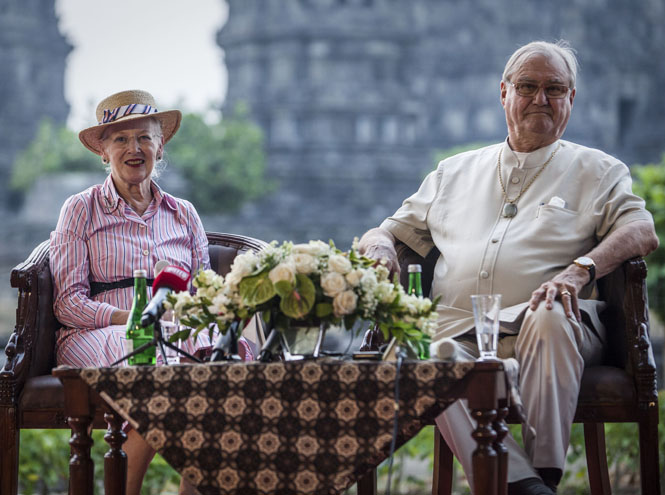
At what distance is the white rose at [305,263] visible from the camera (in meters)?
2.61

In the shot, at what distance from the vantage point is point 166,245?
12.0 ft

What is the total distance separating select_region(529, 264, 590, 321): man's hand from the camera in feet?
10.2

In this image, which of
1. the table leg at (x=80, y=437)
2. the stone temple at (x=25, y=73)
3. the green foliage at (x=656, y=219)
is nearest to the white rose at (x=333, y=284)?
the table leg at (x=80, y=437)

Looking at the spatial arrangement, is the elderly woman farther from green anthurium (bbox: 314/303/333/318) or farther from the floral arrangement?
green anthurium (bbox: 314/303/333/318)

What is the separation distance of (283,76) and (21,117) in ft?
30.0

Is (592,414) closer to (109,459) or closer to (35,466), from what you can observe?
(109,459)

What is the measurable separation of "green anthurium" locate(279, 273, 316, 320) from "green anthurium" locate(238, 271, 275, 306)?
1.6 inches

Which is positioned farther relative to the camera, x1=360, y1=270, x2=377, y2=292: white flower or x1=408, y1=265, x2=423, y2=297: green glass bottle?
x1=408, y1=265, x2=423, y2=297: green glass bottle

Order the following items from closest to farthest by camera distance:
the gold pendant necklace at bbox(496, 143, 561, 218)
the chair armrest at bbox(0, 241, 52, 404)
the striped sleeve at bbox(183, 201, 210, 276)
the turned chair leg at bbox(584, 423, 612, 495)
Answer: the chair armrest at bbox(0, 241, 52, 404) → the turned chair leg at bbox(584, 423, 612, 495) → the gold pendant necklace at bbox(496, 143, 561, 218) → the striped sleeve at bbox(183, 201, 210, 276)

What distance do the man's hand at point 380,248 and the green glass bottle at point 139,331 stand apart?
792 mm

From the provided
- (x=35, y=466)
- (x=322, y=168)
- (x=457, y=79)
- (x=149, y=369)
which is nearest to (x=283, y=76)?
(x=322, y=168)

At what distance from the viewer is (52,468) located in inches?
200

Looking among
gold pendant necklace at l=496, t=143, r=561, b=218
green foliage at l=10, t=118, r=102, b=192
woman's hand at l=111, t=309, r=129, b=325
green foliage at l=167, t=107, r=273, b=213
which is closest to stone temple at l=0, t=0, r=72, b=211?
green foliage at l=10, t=118, r=102, b=192

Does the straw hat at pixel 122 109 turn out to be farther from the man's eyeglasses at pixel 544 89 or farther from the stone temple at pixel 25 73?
the stone temple at pixel 25 73
